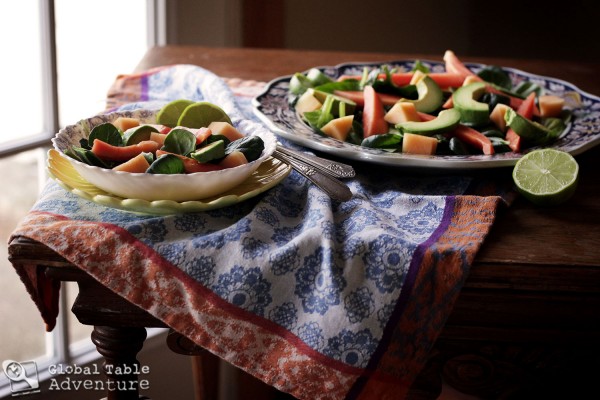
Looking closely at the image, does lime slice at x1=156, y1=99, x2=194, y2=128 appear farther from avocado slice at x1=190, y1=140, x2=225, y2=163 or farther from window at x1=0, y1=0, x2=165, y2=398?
window at x1=0, y1=0, x2=165, y2=398

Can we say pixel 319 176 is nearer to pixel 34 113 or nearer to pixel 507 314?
Result: pixel 507 314

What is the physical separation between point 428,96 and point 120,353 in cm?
63

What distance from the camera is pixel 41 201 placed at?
3.26ft

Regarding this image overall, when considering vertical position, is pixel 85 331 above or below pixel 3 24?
below

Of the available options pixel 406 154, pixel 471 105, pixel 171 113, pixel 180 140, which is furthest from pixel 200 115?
pixel 471 105

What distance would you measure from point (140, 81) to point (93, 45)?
1.50 meters

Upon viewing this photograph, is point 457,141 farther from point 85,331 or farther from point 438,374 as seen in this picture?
point 85,331

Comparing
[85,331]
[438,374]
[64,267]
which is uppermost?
[64,267]

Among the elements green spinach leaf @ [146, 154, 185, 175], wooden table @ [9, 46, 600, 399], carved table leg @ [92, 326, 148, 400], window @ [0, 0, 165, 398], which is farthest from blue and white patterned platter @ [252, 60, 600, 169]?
window @ [0, 0, 165, 398]

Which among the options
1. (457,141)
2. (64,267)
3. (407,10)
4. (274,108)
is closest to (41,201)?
(64,267)

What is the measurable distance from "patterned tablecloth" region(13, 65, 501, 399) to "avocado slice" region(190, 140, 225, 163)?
0.07 m

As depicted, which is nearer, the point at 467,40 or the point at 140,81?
the point at 140,81

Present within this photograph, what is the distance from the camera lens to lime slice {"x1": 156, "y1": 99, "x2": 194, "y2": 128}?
115 cm

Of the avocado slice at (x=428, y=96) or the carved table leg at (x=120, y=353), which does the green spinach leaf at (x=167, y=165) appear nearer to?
the carved table leg at (x=120, y=353)
